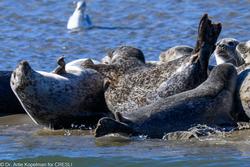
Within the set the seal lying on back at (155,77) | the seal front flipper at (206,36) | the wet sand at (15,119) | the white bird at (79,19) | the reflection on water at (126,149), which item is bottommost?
the white bird at (79,19)

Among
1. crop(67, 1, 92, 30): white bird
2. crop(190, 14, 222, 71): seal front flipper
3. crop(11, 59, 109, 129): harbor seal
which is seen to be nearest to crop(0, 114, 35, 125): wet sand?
crop(11, 59, 109, 129): harbor seal

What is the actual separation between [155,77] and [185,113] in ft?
3.17

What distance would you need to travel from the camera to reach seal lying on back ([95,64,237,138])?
8250mm

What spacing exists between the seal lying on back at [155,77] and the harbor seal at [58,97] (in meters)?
0.17

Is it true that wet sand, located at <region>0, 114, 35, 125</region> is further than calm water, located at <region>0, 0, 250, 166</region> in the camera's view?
Yes

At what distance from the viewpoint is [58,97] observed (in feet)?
30.3

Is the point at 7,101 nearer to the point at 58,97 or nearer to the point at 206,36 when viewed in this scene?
the point at 58,97

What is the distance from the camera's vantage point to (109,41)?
49.2 ft

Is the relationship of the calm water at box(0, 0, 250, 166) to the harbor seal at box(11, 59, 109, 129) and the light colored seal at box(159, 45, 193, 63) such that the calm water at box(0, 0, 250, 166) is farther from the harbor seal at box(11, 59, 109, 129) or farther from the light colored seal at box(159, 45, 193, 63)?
the light colored seal at box(159, 45, 193, 63)

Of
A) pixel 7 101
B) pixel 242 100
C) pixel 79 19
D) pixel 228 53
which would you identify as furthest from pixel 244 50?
pixel 79 19

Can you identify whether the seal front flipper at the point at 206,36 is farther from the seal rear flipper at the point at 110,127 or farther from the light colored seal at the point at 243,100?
the seal rear flipper at the point at 110,127

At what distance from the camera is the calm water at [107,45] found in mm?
7430

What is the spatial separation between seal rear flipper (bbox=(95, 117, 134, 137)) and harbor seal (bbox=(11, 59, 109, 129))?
1.06m

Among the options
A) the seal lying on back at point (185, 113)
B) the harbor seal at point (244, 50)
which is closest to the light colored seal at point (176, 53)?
the harbor seal at point (244, 50)
